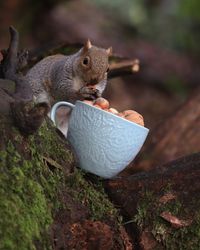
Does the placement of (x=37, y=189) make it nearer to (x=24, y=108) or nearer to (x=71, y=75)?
(x=24, y=108)

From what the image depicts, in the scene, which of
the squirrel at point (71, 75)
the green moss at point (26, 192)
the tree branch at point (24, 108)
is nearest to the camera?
the green moss at point (26, 192)

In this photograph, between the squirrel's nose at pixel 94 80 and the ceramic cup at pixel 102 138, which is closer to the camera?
the ceramic cup at pixel 102 138

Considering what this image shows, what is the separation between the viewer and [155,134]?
426 centimetres

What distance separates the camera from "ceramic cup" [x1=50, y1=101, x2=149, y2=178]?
226 cm

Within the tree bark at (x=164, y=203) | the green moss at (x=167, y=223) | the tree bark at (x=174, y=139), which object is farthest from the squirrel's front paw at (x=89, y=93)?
the tree bark at (x=174, y=139)

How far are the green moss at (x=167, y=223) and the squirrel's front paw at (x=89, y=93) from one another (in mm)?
654

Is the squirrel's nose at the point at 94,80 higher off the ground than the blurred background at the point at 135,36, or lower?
higher

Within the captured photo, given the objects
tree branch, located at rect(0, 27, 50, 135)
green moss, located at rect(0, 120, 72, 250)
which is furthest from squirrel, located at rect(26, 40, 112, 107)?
green moss, located at rect(0, 120, 72, 250)

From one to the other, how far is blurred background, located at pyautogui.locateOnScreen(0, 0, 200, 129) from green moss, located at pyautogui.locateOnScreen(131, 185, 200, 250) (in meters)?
4.68

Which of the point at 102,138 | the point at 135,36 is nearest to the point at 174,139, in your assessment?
the point at 102,138

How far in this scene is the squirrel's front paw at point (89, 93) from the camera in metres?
2.70

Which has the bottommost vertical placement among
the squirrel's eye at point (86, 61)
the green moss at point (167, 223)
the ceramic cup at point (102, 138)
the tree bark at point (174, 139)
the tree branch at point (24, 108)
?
the tree bark at point (174, 139)

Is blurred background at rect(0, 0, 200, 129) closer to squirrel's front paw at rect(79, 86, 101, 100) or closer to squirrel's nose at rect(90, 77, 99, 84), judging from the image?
squirrel's nose at rect(90, 77, 99, 84)

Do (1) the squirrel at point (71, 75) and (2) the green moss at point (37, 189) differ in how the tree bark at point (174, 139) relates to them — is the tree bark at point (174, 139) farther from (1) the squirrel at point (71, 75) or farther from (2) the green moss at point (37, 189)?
(2) the green moss at point (37, 189)
